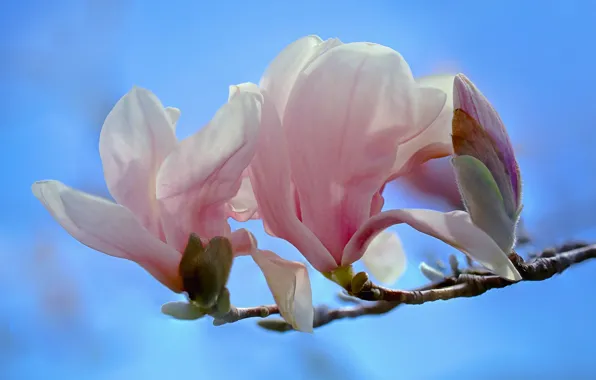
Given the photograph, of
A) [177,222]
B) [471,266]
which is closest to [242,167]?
[177,222]

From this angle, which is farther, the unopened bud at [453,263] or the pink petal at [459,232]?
the unopened bud at [453,263]

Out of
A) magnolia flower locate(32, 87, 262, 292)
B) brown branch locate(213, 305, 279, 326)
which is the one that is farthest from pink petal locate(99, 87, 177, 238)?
brown branch locate(213, 305, 279, 326)

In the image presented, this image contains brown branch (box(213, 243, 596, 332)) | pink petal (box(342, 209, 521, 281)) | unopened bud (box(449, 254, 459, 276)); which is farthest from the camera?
unopened bud (box(449, 254, 459, 276))

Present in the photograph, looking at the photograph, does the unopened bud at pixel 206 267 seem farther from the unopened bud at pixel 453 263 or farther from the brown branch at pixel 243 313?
the unopened bud at pixel 453 263

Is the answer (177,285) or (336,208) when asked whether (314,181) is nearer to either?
A: (336,208)

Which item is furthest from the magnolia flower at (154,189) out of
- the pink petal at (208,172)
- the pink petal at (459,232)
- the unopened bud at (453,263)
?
the unopened bud at (453,263)

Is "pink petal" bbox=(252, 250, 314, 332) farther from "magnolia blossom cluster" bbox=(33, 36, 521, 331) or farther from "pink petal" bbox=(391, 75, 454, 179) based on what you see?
"pink petal" bbox=(391, 75, 454, 179)
